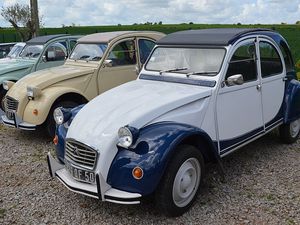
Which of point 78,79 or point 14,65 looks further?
point 14,65

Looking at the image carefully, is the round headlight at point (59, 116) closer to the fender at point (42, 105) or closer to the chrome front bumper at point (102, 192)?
the chrome front bumper at point (102, 192)

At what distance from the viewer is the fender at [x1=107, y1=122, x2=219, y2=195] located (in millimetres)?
3484

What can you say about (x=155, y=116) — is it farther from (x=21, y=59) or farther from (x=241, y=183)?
(x=21, y=59)

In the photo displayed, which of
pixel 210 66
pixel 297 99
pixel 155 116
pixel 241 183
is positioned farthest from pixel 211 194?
pixel 297 99

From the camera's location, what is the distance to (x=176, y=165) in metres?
3.67

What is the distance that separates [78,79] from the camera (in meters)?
6.90

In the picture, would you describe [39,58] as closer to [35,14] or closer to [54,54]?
[54,54]

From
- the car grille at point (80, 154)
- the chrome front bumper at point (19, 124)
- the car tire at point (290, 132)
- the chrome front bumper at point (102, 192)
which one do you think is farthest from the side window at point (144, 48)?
the chrome front bumper at point (102, 192)

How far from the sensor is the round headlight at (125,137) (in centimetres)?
358

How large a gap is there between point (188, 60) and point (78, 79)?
2.71 metres

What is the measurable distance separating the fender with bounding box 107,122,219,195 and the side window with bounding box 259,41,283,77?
213cm

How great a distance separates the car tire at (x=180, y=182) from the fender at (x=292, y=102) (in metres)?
2.36

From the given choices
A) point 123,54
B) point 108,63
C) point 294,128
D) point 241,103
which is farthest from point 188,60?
point 123,54

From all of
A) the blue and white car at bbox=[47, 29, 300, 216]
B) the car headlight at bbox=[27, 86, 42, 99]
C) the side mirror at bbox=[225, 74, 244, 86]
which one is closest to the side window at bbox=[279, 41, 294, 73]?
the blue and white car at bbox=[47, 29, 300, 216]
